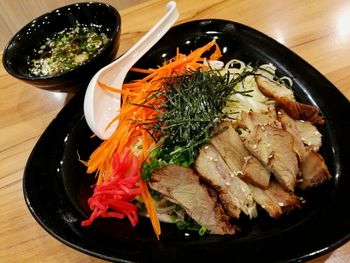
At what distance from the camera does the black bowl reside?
152 cm

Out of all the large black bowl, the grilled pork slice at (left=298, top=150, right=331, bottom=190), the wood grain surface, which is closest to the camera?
the large black bowl

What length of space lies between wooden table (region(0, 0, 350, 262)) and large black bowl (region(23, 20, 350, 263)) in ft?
0.49

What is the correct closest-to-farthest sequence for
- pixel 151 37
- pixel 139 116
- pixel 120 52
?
pixel 139 116, pixel 151 37, pixel 120 52

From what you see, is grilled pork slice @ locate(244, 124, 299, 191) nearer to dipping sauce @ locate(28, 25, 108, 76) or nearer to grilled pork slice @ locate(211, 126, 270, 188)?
Answer: grilled pork slice @ locate(211, 126, 270, 188)

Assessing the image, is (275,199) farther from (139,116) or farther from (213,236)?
(139,116)

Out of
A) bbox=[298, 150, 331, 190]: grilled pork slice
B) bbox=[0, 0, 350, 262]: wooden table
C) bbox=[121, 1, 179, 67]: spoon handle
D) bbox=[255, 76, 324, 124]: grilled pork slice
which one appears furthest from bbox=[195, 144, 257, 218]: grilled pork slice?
bbox=[121, 1, 179, 67]: spoon handle

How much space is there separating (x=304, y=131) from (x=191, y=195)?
1.61ft

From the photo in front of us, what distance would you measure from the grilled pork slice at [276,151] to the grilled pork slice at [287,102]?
4.6 inches

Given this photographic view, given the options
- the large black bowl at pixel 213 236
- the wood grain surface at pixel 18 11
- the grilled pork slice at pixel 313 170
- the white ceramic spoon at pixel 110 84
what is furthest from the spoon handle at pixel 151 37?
the wood grain surface at pixel 18 11

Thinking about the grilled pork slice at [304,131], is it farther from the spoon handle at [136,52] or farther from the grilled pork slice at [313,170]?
the spoon handle at [136,52]

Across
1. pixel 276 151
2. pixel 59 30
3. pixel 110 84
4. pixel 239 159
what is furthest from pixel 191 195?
pixel 59 30

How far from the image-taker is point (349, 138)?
3.99 ft

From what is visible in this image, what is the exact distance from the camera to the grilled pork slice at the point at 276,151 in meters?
1.16

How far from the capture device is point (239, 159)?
127cm
